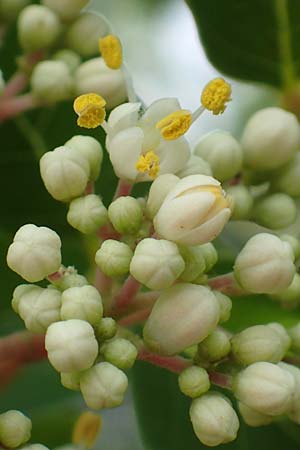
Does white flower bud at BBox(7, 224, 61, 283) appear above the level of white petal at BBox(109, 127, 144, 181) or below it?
below

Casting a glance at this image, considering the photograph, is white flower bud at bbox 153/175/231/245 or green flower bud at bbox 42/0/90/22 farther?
green flower bud at bbox 42/0/90/22

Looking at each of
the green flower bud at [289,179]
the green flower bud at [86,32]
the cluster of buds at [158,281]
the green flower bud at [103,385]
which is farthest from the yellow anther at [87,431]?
the green flower bud at [86,32]

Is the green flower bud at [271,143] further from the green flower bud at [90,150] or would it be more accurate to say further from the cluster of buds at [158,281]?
the green flower bud at [90,150]

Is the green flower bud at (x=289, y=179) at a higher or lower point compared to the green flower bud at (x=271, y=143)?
lower

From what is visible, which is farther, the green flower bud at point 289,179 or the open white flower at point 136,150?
the green flower bud at point 289,179

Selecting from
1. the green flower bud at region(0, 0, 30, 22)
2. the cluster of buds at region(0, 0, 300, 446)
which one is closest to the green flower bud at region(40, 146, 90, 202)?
the cluster of buds at region(0, 0, 300, 446)

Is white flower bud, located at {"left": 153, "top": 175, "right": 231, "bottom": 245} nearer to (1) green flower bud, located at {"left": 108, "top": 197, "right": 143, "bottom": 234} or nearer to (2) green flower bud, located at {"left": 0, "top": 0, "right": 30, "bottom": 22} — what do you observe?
(1) green flower bud, located at {"left": 108, "top": 197, "right": 143, "bottom": 234}

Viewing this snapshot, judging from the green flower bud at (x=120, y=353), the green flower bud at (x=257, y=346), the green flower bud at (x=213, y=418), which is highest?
the green flower bud at (x=120, y=353)
